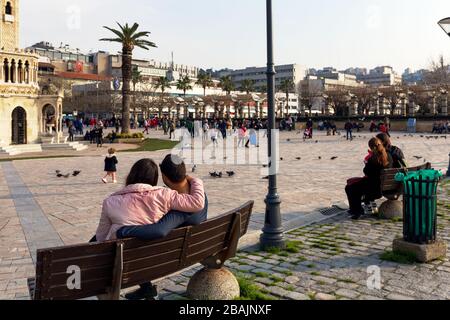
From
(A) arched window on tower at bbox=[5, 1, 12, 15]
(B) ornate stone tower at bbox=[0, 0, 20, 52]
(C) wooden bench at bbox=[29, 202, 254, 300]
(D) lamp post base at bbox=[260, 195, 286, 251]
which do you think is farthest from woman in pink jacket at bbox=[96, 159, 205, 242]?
(A) arched window on tower at bbox=[5, 1, 12, 15]

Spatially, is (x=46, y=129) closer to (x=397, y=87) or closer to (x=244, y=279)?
(x=244, y=279)

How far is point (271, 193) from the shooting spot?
6109 mm

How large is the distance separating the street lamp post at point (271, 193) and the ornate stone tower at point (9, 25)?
29.1 meters

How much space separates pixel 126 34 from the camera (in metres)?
38.0

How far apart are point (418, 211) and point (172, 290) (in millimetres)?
3027

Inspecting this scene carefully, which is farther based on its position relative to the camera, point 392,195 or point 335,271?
point 392,195

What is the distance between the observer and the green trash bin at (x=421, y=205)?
17.2 ft

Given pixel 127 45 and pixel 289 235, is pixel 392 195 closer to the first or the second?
pixel 289 235

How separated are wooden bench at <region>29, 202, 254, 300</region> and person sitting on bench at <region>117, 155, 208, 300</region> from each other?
0.09 metres

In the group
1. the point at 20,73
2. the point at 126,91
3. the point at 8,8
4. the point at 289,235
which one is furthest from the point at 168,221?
the point at 126,91

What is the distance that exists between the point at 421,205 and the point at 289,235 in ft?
7.13
